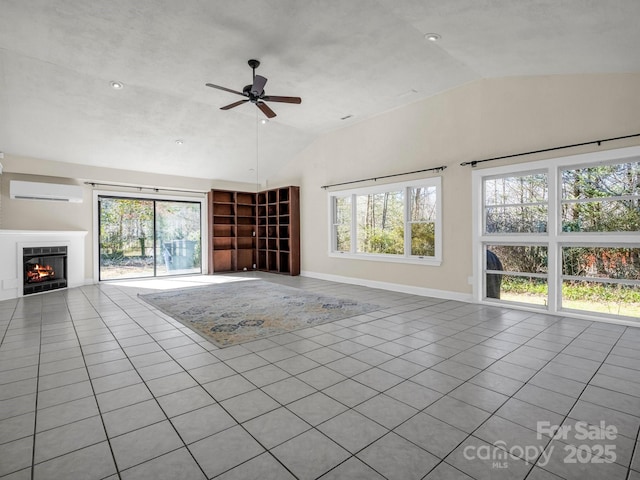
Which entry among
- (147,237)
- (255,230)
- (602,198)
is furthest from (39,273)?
(602,198)

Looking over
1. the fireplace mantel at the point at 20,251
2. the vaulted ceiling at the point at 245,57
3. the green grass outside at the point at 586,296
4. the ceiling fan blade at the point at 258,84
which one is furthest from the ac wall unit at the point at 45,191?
the green grass outside at the point at 586,296

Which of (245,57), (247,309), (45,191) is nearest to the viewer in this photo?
(245,57)

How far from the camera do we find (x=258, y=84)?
4148mm

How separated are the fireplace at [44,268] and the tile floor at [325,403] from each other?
2.90 meters

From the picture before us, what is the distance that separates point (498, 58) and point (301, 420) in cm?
455

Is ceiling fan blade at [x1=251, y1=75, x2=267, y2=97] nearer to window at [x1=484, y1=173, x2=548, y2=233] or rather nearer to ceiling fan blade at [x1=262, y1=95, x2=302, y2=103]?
ceiling fan blade at [x1=262, y1=95, x2=302, y2=103]

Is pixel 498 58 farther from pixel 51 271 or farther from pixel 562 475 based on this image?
pixel 51 271

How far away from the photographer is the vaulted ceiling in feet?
10.8

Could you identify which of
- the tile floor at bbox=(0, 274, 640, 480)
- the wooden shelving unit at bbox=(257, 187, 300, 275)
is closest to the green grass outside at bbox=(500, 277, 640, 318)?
the tile floor at bbox=(0, 274, 640, 480)

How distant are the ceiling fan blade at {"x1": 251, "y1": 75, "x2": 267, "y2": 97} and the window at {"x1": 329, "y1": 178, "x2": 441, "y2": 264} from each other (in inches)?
126

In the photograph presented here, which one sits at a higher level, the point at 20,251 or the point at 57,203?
the point at 57,203

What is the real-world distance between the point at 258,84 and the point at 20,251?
17.8 ft

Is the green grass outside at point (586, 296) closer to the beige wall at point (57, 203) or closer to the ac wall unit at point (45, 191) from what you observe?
the beige wall at point (57, 203)

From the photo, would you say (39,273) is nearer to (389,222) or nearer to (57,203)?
(57,203)
